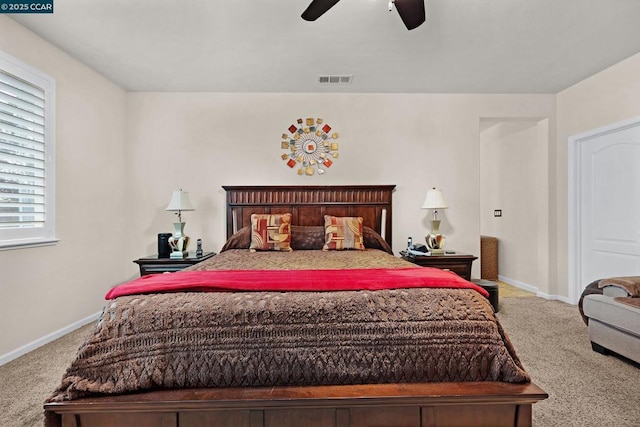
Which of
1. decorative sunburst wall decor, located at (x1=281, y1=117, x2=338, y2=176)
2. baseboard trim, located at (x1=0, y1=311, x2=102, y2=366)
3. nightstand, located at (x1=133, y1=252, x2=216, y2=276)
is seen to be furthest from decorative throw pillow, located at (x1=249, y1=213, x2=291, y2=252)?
baseboard trim, located at (x1=0, y1=311, x2=102, y2=366)

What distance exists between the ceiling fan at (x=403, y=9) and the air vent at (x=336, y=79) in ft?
5.26

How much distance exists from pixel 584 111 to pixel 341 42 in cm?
298

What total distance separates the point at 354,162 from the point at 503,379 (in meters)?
3.10

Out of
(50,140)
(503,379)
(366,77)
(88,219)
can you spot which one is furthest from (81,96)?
(503,379)

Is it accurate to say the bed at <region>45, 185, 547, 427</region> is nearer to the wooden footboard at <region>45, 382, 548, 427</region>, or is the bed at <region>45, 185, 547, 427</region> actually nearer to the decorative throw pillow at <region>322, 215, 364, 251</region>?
the wooden footboard at <region>45, 382, 548, 427</region>

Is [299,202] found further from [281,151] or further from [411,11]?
[411,11]

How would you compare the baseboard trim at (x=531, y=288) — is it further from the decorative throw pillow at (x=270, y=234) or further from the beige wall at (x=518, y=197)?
the decorative throw pillow at (x=270, y=234)

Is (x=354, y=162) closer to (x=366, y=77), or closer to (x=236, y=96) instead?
(x=366, y=77)

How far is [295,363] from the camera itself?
58.6 inches

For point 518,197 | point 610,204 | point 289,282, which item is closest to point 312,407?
point 289,282

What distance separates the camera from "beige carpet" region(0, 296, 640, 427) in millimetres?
1890

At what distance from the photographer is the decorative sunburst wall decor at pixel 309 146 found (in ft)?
14.0

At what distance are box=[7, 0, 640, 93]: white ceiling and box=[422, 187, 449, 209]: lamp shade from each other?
4.09ft

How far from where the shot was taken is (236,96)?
4254 mm
